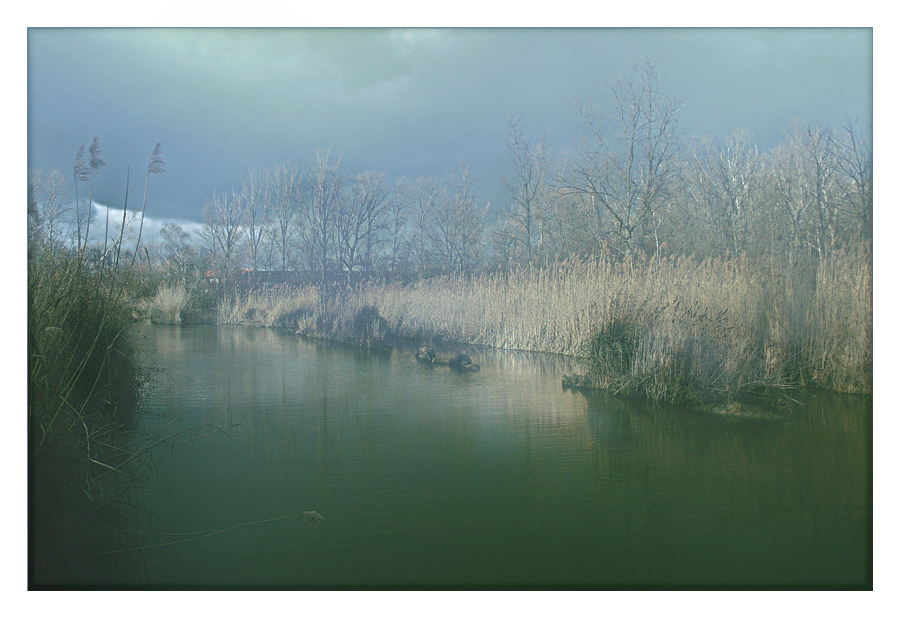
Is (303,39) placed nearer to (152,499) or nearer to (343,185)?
(343,185)

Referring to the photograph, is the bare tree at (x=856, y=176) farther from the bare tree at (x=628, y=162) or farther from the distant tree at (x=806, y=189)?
the bare tree at (x=628, y=162)

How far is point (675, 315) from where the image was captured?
3.29m

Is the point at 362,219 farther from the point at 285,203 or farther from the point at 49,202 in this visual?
the point at 49,202

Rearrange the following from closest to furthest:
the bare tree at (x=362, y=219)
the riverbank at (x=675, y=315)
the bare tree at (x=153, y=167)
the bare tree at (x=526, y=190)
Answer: the bare tree at (x=153, y=167), the riverbank at (x=675, y=315), the bare tree at (x=526, y=190), the bare tree at (x=362, y=219)

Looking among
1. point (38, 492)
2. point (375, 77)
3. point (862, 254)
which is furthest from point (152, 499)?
point (862, 254)

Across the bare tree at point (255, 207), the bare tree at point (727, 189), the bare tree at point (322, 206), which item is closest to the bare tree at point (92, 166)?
the bare tree at point (255, 207)

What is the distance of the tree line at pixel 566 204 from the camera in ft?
8.94

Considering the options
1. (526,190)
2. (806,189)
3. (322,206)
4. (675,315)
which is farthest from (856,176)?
(322,206)

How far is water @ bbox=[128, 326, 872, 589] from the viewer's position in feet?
5.34

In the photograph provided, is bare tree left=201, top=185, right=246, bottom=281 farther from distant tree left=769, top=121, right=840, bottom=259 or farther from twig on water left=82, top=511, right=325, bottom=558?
distant tree left=769, top=121, right=840, bottom=259

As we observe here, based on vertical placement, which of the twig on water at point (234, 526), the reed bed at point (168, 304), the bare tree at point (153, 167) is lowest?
the twig on water at point (234, 526)

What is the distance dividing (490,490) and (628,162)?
1980 millimetres

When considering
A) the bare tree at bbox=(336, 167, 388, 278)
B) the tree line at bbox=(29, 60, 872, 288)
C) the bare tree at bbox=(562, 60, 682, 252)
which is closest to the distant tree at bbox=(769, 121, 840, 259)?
the tree line at bbox=(29, 60, 872, 288)

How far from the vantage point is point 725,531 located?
1750 mm
